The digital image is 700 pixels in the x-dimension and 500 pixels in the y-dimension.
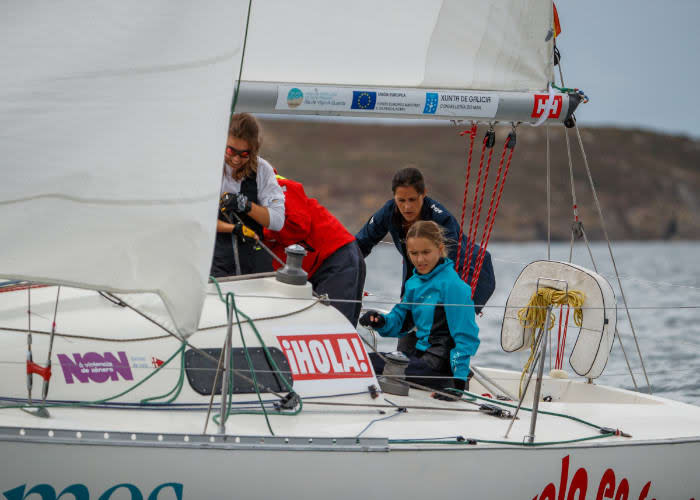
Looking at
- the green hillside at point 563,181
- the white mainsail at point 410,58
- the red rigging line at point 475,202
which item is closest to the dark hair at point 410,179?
the red rigging line at point 475,202

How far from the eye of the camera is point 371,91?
4.38 m

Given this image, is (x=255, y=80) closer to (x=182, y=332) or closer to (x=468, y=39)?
(x=468, y=39)

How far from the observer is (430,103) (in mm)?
4406

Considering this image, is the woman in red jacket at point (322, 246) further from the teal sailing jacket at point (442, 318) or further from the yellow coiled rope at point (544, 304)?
the yellow coiled rope at point (544, 304)

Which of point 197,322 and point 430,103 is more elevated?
point 430,103

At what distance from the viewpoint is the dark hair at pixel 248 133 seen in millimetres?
3941

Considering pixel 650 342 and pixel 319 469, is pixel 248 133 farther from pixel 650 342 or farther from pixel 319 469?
pixel 650 342

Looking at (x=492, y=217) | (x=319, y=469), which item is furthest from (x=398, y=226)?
(x=319, y=469)

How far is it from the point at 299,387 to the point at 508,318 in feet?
5.18

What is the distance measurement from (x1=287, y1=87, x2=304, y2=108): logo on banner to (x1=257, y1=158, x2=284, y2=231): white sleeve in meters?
0.30

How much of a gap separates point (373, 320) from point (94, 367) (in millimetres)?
1324

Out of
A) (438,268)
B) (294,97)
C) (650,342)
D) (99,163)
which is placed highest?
(294,97)

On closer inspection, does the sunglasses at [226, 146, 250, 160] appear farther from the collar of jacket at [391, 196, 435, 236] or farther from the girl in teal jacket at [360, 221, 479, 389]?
the collar of jacket at [391, 196, 435, 236]

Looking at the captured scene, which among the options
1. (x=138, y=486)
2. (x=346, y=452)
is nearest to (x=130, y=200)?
(x=138, y=486)
